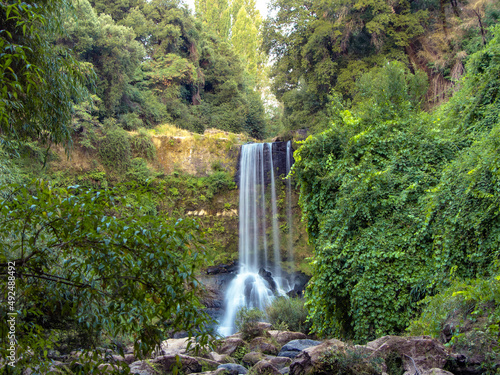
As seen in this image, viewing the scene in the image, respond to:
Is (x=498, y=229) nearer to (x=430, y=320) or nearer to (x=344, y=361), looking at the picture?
(x=430, y=320)

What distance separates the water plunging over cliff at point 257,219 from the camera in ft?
51.2

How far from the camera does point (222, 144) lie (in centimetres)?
1856

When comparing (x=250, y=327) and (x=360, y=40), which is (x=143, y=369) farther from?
(x=360, y=40)

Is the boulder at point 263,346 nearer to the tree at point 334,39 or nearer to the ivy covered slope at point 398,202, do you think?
the ivy covered slope at point 398,202

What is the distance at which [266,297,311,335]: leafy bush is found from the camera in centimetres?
948

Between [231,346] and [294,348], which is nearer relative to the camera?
[294,348]

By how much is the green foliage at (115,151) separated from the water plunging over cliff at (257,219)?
5649mm

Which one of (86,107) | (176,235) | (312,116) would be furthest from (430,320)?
(86,107)

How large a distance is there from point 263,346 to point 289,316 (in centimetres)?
242

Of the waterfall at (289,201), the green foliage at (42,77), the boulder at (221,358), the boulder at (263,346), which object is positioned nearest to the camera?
the green foliage at (42,77)

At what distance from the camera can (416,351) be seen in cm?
405

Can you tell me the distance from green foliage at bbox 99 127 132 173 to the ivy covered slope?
450 inches

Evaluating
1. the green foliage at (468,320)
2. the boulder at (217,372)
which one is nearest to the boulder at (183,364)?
the boulder at (217,372)

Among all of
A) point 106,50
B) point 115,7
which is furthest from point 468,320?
point 115,7
